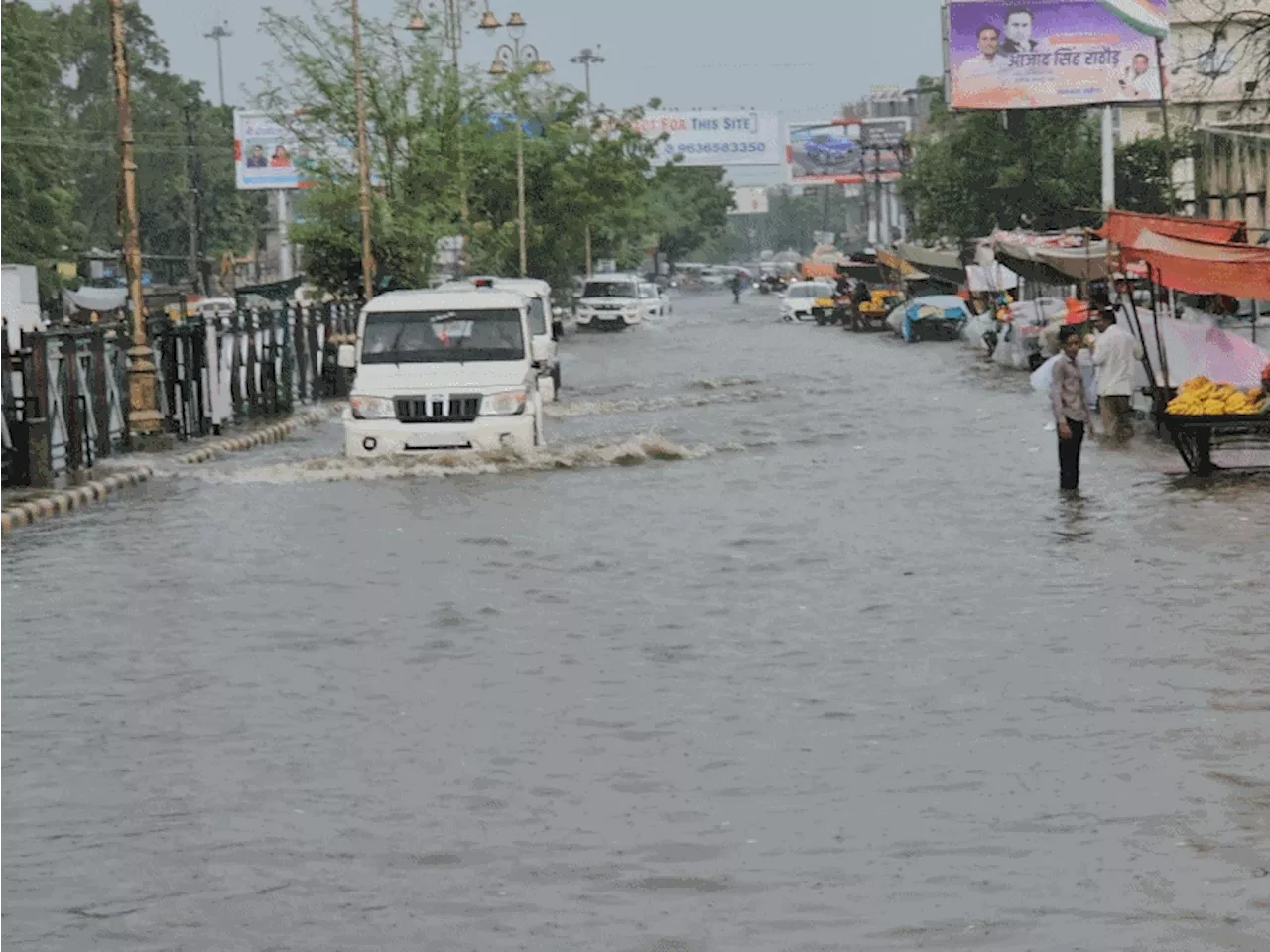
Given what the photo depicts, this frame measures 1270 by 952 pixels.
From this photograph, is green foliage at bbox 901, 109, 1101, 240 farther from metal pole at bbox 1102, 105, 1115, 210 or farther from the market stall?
the market stall

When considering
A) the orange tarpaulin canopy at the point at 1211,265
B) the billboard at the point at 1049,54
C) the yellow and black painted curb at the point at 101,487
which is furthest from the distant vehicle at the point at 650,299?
the orange tarpaulin canopy at the point at 1211,265

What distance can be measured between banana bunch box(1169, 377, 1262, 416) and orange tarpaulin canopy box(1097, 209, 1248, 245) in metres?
1.78

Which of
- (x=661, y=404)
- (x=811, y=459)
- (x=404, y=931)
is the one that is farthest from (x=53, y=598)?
(x=661, y=404)

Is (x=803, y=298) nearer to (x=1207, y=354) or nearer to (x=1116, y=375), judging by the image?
(x=1116, y=375)

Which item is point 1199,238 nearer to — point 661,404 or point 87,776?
point 661,404

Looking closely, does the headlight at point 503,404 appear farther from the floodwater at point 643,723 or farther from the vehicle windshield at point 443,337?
the floodwater at point 643,723

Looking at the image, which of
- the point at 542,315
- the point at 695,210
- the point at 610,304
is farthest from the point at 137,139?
the point at 542,315

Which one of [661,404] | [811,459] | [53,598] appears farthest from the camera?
[661,404]

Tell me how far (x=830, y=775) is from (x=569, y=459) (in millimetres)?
17488

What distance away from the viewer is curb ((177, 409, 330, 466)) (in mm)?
30562

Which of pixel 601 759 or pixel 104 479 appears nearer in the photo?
pixel 601 759

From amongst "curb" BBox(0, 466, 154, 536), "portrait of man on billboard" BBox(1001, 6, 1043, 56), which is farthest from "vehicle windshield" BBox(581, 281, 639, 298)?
"curb" BBox(0, 466, 154, 536)

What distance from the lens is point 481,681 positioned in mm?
12914

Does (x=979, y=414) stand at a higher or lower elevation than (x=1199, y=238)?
lower
